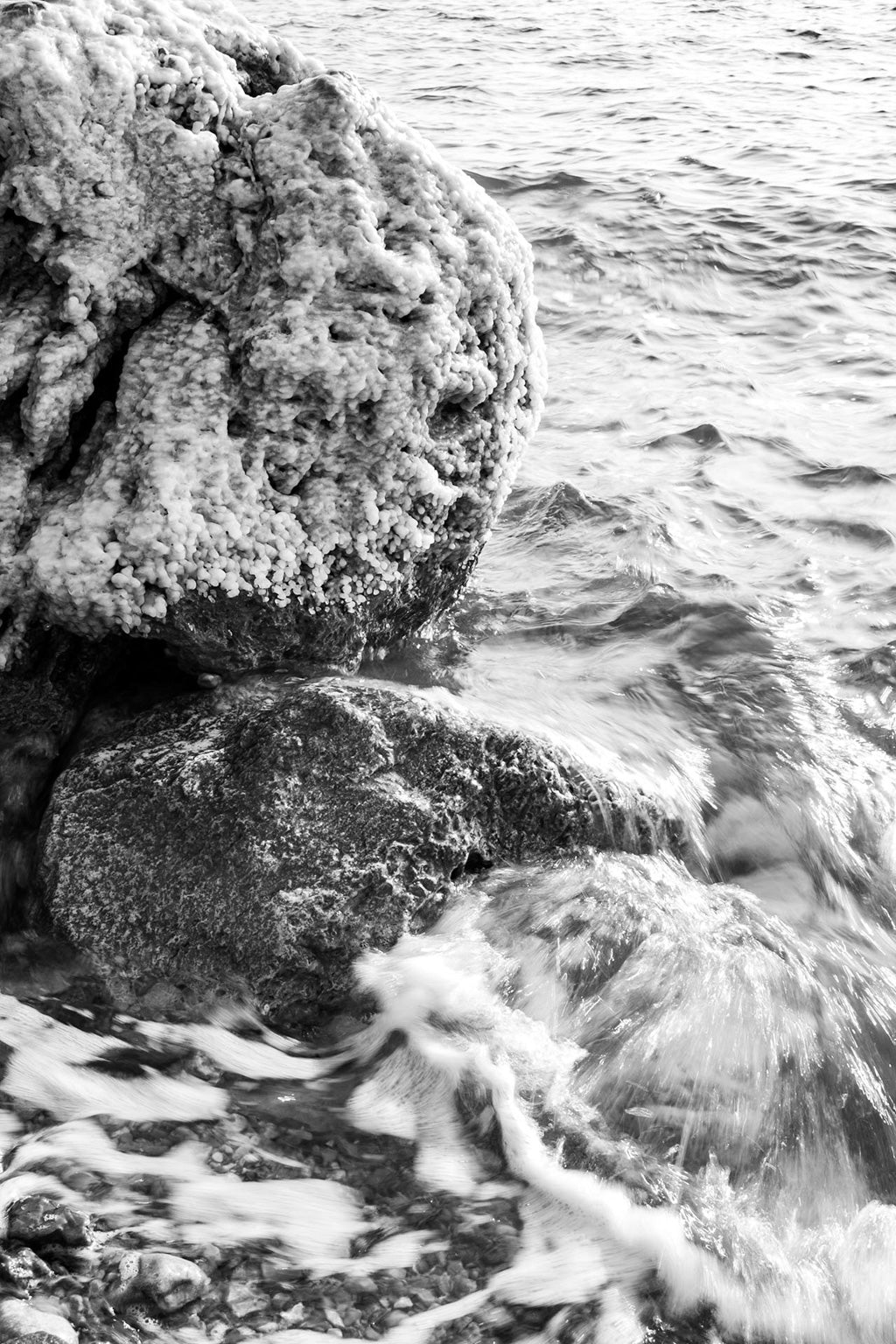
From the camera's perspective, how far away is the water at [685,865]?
234 centimetres

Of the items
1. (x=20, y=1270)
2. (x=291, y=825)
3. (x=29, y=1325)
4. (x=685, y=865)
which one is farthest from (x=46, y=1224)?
(x=685, y=865)

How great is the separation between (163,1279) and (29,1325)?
24 cm

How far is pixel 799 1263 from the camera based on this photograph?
2328 mm

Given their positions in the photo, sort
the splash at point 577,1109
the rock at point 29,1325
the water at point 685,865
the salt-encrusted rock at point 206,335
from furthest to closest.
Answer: the salt-encrusted rock at point 206,335, the water at point 685,865, the splash at point 577,1109, the rock at point 29,1325

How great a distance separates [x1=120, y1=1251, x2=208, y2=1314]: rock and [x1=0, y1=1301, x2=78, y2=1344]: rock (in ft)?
0.43

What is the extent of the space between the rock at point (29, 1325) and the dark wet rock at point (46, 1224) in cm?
15

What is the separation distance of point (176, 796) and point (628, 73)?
13601 mm

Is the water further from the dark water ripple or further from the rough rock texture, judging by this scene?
the rough rock texture

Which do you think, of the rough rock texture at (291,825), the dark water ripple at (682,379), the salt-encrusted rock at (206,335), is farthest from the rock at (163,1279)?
the dark water ripple at (682,379)

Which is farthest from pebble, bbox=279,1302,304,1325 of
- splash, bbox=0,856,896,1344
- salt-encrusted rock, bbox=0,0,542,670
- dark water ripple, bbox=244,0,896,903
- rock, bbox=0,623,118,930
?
dark water ripple, bbox=244,0,896,903

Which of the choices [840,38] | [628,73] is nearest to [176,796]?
[628,73]

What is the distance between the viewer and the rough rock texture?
2789 mm

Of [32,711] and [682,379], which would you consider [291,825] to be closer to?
[32,711]

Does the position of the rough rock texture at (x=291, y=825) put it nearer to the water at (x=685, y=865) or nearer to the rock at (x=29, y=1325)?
the water at (x=685, y=865)
